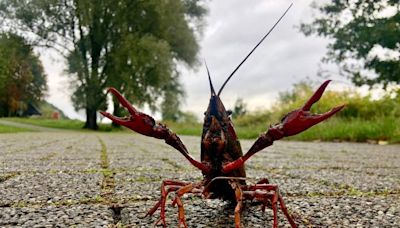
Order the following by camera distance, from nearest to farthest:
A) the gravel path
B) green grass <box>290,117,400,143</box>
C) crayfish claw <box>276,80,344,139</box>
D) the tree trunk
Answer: crayfish claw <box>276,80,344,139</box>, the gravel path, green grass <box>290,117,400,143</box>, the tree trunk

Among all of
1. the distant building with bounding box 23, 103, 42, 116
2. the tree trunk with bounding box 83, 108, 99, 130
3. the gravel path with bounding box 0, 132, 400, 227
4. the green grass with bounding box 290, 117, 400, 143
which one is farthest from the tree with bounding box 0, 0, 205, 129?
the distant building with bounding box 23, 103, 42, 116

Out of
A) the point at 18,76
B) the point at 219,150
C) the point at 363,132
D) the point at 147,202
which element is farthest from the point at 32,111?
the point at 219,150

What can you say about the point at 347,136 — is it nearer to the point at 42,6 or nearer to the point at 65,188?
the point at 65,188

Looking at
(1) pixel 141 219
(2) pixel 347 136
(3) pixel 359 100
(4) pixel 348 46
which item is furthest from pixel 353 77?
(1) pixel 141 219

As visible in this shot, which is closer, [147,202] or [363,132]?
[147,202]

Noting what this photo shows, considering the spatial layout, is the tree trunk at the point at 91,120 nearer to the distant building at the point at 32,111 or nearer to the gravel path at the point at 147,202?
the gravel path at the point at 147,202

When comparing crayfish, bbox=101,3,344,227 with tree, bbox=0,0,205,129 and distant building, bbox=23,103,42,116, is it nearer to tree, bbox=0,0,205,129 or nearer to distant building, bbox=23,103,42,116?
tree, bbox=0,0,205,129

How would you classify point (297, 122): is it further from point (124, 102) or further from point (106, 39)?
point (106, 39)
